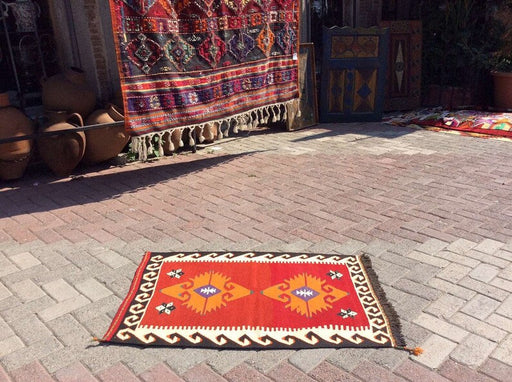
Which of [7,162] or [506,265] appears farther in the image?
[7,162]

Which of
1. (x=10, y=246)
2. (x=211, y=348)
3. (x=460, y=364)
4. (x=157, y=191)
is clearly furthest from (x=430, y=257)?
(x=10, y=246)

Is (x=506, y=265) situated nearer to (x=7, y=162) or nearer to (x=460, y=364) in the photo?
(x=460, y=364)

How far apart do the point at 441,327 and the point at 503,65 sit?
8.56 meters

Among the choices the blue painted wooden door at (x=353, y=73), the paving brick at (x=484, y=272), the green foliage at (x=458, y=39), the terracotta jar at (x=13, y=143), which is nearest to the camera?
the paving brick at (x=484, y=272)

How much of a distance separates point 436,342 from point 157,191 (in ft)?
11.5

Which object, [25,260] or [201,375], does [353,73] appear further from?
[201,375]

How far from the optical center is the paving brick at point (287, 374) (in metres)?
2.48

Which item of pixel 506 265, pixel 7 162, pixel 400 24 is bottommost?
pixel 506 265

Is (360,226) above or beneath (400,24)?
beneath

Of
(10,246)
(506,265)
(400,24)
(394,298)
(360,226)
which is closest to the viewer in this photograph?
(394,298)

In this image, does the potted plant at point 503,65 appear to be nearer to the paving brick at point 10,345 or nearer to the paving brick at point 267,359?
the paving brick at point 267,359

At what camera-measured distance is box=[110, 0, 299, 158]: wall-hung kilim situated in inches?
202

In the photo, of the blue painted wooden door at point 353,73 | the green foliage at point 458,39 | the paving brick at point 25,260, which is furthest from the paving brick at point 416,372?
the green foliage at point 458,39

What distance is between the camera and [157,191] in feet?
17.6
